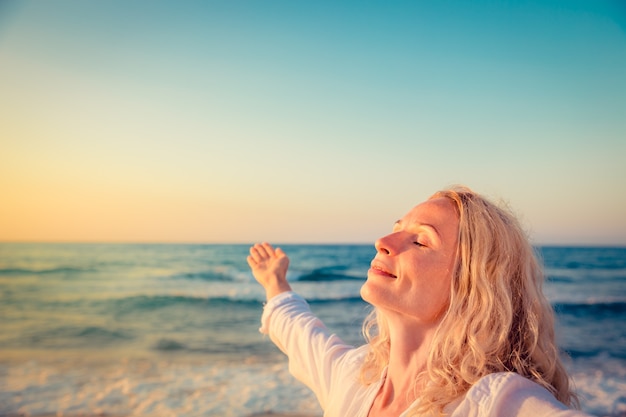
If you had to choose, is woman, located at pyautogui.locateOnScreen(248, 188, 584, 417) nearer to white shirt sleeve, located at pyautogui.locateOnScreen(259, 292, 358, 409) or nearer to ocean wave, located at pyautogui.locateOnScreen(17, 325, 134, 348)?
white shirt sleeve, located at pyautogui.locateOnScreen(259, 292, 358, 409)

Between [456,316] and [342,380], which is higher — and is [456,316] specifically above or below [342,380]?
above

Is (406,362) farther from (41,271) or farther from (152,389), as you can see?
(41,271)

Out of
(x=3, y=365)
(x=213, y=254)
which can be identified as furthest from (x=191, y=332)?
(x=213, y=254)

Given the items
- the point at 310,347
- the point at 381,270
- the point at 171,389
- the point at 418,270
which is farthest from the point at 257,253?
the point at 171,389

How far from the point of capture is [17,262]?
17797 mm

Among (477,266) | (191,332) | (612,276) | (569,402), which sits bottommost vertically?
(612,276)

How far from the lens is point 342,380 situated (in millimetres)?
2070

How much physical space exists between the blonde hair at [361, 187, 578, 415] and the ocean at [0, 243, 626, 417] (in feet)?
0.87

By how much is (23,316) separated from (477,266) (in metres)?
11.5

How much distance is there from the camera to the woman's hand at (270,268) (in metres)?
2.54

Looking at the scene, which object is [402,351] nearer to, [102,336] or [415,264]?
[415,264]

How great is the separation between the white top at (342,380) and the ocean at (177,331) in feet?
1.76

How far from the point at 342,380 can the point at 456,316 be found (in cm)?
58

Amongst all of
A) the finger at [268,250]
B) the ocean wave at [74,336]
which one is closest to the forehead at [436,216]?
the finger at [268,250]
